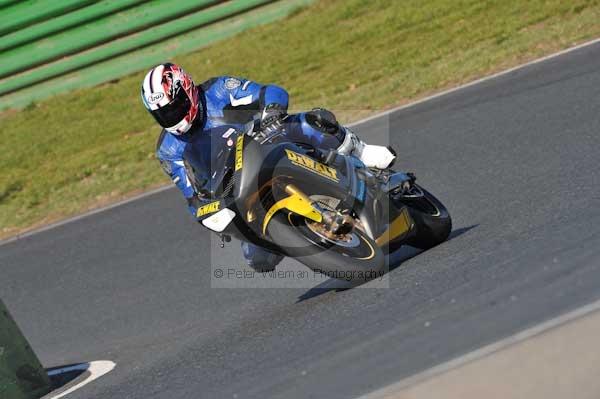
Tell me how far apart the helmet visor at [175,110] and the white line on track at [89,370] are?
1.68 metres

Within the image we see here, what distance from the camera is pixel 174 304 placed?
8.24 meters

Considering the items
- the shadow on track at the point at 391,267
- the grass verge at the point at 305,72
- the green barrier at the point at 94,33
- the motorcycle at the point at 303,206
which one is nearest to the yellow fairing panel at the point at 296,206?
the motorcycle at the point at 303,206

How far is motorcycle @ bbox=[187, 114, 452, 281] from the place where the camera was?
6105 mm

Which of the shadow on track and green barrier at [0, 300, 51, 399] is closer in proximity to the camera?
green barrier at [0, 300, 51, 399]

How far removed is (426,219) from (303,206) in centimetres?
123

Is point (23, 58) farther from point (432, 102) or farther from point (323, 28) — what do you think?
point (432, 102)

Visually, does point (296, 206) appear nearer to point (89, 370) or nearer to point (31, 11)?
point (89, 370)

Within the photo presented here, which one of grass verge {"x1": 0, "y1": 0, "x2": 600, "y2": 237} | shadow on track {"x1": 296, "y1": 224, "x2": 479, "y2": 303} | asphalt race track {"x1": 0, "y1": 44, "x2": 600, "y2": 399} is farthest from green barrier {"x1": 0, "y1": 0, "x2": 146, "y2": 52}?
shadow on track {"x1": 296, "y1": 224, "x2": 479, "y2": 303}

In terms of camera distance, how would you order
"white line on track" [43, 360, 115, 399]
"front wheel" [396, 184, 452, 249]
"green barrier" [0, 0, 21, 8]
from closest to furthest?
"white line on track" [43, 360, 115, 399], "front wheel" [396, 184, 452, 249], "green barrier" [0, 0, 21, 8]

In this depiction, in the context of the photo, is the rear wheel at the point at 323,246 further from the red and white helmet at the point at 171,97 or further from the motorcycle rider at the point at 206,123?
the red and white helmet at the point at 171,97

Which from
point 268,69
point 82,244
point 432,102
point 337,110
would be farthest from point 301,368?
point 268,69

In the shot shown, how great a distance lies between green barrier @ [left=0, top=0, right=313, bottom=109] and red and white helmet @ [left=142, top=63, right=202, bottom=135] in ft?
29.9

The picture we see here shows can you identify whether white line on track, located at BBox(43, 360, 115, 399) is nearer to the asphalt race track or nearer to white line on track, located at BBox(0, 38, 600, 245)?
the asphalt race track

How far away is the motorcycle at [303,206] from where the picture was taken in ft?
20.0
